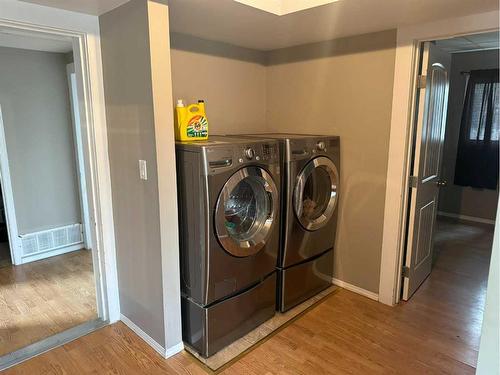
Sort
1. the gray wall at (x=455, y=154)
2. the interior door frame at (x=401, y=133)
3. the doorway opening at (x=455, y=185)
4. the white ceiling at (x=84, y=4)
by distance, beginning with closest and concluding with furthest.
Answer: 1. the white ceiling at (x=84, y=4)
2. the interior door frame at (x=401, y=133)
3. the doorway opening at (x=455, y=185)
4. the gray wall at (x=455, y=154)

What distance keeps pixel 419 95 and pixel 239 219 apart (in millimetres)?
1507

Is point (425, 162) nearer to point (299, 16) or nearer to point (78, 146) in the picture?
point (299, 16)

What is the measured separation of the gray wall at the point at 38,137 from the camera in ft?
10.9

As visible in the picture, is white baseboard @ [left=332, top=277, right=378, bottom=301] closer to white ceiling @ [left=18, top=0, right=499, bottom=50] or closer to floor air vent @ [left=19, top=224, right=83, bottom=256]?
white ceiling @ [left=18, top=0, right=499, bottom=50]

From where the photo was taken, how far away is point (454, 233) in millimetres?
4371

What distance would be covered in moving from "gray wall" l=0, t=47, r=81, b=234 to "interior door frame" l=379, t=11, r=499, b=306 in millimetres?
3101

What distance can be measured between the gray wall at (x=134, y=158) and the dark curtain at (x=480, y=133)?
4.28m

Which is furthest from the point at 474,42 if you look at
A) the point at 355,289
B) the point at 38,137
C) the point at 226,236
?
the point at 38,137

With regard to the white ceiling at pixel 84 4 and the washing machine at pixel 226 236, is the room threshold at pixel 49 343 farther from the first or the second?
the white ceiling at pixel 84 4

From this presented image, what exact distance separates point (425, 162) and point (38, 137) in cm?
351

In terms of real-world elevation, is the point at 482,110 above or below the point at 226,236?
above

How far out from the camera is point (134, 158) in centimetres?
207

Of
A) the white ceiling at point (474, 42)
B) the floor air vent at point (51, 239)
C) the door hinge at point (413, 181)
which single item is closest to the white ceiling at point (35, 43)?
the floor air vent at point (51, 239)

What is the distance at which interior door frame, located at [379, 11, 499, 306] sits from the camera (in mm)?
2172
